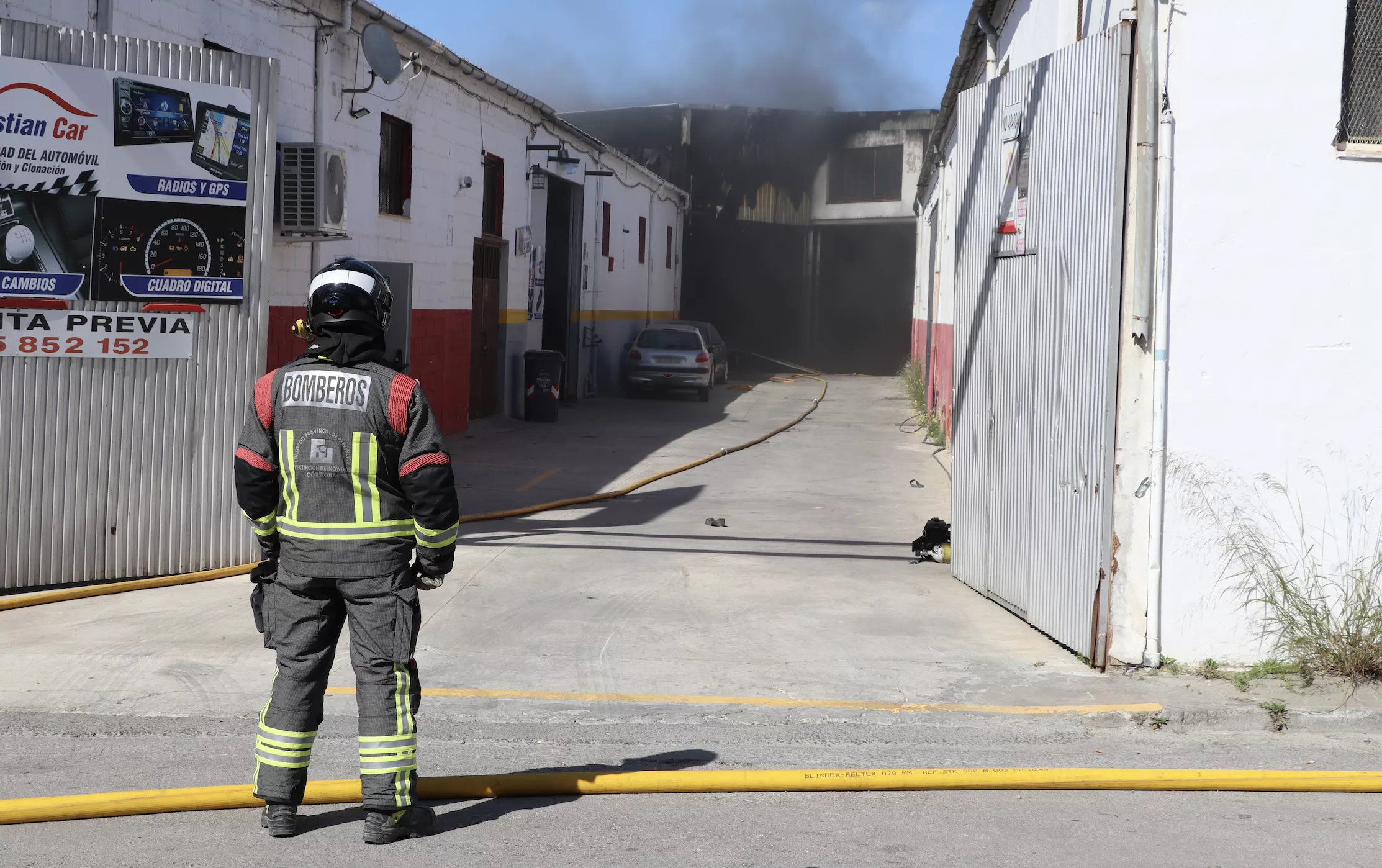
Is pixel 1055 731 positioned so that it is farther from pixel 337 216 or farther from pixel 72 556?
pixel 337 216

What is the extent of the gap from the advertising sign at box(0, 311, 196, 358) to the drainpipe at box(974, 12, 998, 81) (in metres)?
9.03

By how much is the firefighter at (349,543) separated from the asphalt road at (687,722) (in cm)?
25

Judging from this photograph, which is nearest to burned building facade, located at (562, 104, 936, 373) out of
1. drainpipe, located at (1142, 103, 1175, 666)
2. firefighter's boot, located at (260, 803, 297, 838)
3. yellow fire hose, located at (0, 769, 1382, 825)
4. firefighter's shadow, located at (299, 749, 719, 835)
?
drainpipe, located at (1142, 103, 1175, 666)

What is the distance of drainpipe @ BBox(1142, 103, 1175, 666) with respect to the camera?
18.9 feet

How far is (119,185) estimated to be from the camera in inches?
286

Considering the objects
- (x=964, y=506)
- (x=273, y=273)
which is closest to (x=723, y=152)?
(x=273, y=273)

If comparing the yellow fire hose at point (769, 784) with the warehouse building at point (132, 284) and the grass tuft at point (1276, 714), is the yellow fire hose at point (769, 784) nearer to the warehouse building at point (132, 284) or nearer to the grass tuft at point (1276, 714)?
the grass tuft at point (1276, 714)

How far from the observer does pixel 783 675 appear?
237 inches

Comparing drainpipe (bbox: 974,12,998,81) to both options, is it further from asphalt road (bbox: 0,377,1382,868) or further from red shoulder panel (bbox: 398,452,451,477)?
red shoulder panel (bbox: 398,452,451,477)

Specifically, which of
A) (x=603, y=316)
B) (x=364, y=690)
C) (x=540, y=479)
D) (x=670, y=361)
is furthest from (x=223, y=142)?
(x=603, y=316)

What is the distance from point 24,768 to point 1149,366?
5.11 meters

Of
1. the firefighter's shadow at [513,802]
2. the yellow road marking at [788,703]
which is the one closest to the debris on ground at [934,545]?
the yellow road marking at [788,703]

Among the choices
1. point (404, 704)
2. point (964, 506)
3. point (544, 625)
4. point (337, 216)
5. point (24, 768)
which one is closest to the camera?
point (404, 704)

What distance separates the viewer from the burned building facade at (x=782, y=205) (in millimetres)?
35781
